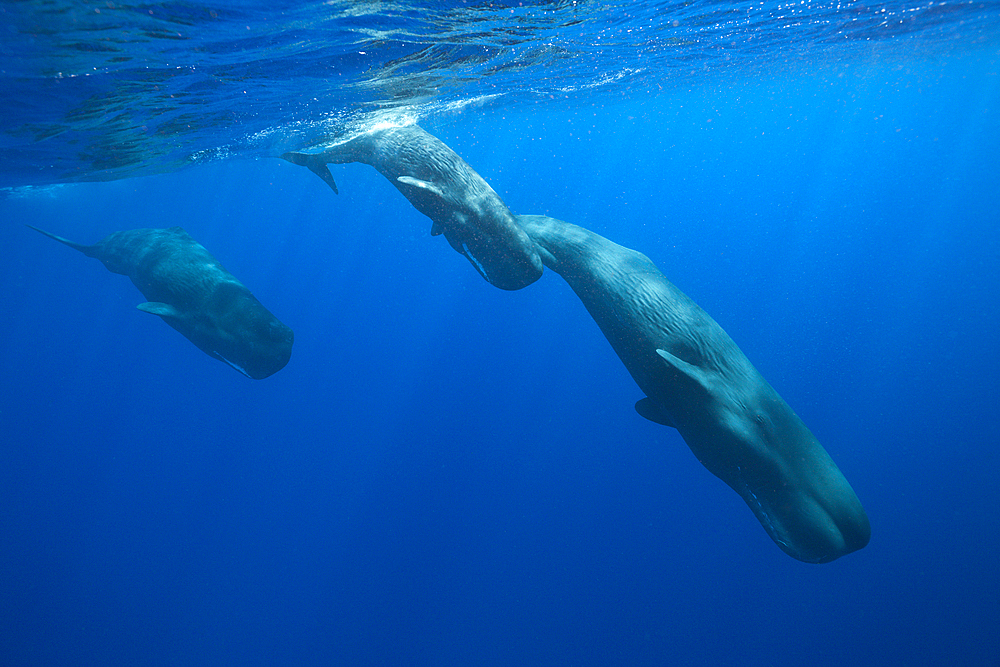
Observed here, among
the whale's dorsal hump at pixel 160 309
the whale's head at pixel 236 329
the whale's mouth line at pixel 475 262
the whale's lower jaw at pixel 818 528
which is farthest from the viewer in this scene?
the whale's dorsal hump at pixel 160 309

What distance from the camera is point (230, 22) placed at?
279 inches

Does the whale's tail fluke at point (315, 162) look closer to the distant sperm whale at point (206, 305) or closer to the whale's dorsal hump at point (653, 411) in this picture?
the distant sperm whale at point (206, 305)

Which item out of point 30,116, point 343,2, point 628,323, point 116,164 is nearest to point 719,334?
point 628,323

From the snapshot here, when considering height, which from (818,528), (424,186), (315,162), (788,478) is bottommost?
(818,528)

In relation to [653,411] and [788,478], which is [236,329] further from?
[788,478]

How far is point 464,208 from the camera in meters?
4.38

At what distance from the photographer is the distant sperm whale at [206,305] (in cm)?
719

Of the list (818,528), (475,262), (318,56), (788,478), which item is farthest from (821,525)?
(318,56)

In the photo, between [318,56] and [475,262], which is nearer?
[475,262]

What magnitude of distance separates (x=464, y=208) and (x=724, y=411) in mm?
2819

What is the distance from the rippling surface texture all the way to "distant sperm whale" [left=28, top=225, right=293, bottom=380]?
3225 millimetres

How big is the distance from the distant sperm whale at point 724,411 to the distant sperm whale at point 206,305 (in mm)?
4985

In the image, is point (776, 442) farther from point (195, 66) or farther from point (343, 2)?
point (195, 66)

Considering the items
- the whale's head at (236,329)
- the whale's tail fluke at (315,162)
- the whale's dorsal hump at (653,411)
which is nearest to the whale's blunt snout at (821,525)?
the whale's dorsal hump at (653,411)
